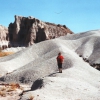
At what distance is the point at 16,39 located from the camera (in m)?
137

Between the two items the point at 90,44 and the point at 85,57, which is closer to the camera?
the point at 85,57

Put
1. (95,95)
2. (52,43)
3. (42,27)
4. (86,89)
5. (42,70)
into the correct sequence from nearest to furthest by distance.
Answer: (95,95) < (86,89) < (42,70) < (52,43) < (42,27)

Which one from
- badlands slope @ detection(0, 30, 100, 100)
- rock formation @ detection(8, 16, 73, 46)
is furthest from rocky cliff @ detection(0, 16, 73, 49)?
badlands slope @ detection(0, 30, 100, 100)

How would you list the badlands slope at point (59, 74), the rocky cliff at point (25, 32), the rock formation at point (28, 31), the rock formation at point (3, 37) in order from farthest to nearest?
1. the rock formation at point (28, 31)
2. the rocky cliff at point (25, 32)
3. the rock formation at point (3, 37)
4. the badlands slope at point (59, 74)

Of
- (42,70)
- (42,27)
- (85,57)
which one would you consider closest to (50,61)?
(42,70)

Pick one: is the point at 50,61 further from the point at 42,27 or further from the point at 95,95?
the point at 42,27

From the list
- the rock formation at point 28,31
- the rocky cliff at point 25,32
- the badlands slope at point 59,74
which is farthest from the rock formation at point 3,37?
the badlands slope at point 59,74

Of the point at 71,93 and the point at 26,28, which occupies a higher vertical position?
the point at 26,28

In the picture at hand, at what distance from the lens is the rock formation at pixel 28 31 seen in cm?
13312

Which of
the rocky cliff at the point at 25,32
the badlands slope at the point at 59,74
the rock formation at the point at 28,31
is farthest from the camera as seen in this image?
the rock formation at the point at 28,31

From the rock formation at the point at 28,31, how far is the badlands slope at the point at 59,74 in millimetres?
79486

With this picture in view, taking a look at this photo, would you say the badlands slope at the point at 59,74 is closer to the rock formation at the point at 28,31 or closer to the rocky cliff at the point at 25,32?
the rock formation at the point at 28,31

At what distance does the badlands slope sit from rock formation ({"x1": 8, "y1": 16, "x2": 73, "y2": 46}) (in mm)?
79486

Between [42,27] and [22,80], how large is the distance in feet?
363
